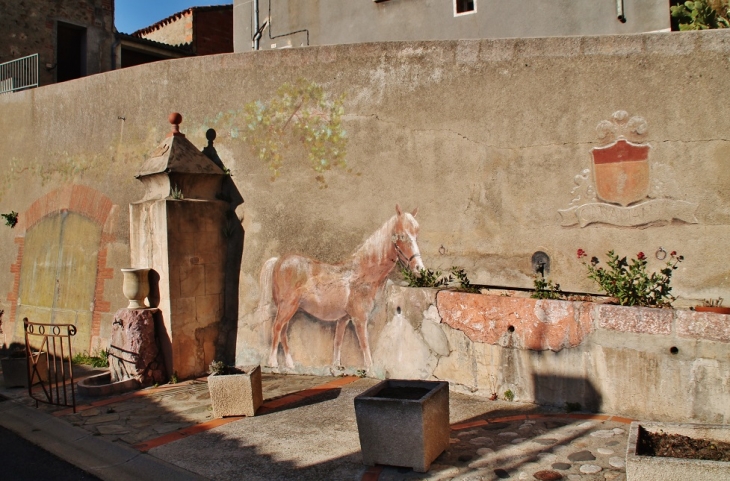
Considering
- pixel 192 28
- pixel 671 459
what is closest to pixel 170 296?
pixel 671 459

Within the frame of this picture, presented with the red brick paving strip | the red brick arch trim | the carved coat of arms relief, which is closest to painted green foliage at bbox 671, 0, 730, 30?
the carved coat of arms relief

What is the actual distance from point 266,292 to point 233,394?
2.04m

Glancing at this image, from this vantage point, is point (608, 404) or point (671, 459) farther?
point (608, 404)

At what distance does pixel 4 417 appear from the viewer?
23.4 ft

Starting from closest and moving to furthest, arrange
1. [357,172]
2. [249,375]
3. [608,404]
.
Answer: [608,404] < [249,375] < [357,172]

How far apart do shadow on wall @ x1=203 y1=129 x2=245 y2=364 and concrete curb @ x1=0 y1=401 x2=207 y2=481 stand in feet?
7.18

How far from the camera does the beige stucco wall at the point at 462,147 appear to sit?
19.2 feet

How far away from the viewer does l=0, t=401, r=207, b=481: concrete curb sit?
514 centimetres

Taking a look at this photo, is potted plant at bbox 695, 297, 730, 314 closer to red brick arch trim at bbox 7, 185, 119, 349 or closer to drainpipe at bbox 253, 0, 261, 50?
red brick arch trim at bbox 7, 185, 119, 349

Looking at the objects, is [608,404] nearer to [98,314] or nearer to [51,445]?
[51,445]

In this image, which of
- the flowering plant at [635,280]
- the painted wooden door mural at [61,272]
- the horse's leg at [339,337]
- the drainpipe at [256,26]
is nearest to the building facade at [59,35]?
the drainpipe at [256,26]

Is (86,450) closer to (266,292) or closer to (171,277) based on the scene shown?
(171,277)

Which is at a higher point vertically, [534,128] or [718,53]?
[718,53]

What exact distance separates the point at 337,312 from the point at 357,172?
65.3 inches
